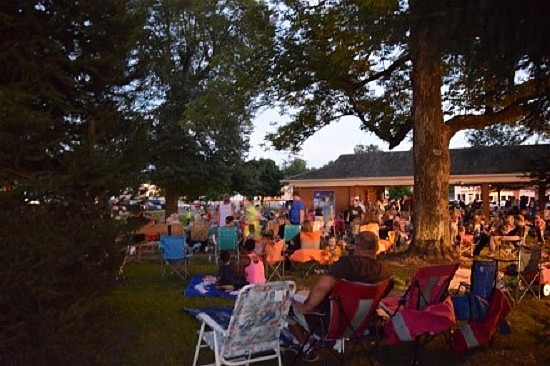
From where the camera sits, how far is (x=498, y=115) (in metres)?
13.1

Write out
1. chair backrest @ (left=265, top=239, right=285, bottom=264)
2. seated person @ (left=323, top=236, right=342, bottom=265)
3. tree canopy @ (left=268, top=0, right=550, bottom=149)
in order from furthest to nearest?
seated person @ (left=323, top=236, right=342, bottom=265) → chair backrest @ (left=265, top=239, right=285, bottom=264) → tree canopy @ (left=268, top=0, right=550, bottom=149)

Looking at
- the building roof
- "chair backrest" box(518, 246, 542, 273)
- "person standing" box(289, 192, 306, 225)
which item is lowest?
"chair backrest" box(518, 246, 542, 273)

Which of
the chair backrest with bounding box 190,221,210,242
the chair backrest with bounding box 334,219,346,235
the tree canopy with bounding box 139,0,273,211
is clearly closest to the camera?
the chair backrest with bounding box 190,221,210,242

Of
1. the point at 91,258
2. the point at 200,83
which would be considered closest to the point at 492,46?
the point at 91,258

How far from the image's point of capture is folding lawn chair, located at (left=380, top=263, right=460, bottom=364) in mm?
4887

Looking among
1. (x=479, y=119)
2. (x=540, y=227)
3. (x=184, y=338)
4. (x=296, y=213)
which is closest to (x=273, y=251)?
(x=184, y=338)

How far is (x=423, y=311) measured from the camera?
5.00 meters

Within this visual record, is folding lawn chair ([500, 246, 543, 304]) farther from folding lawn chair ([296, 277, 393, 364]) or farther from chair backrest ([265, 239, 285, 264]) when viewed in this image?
folding lawn chair ([296, 277, 393, 364])

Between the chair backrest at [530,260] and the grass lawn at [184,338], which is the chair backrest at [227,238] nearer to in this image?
the grass lawn at [184,338]

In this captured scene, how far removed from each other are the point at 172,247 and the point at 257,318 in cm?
610

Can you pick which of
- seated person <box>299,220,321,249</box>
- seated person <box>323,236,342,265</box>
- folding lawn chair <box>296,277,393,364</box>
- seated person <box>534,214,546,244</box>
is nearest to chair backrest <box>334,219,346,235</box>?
seated person <box>534,214,546,244</box>

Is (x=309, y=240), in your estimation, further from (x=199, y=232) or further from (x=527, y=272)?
(x=199, y=232)

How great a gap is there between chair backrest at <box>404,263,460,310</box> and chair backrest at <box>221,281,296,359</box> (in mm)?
1322

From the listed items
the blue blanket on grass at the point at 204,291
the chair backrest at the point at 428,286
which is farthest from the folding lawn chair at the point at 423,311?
the blue blanket on grass at the point at 204,291
